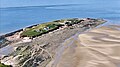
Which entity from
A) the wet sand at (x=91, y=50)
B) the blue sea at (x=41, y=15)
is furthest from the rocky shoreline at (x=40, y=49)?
the blue sea at (x=41, y=15)

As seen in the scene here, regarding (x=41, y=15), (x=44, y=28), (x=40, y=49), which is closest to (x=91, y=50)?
(x=40, y=49)

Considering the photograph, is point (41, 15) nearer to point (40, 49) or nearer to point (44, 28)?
Result: point (44, 28)

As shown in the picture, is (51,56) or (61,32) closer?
(51,56)

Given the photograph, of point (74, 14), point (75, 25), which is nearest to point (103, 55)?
point (75, 25)

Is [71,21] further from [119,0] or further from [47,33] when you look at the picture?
[119,0]

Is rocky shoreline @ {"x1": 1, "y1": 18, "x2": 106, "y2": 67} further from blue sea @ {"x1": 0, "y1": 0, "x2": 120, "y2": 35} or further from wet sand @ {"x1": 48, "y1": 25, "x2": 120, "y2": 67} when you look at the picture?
blue sea @ {"x1": 0, "y1": 0, "x2": 120, "y2": 35}

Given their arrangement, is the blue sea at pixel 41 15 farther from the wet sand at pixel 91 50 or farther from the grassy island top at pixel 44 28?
the wet sand at pixel 91 50
